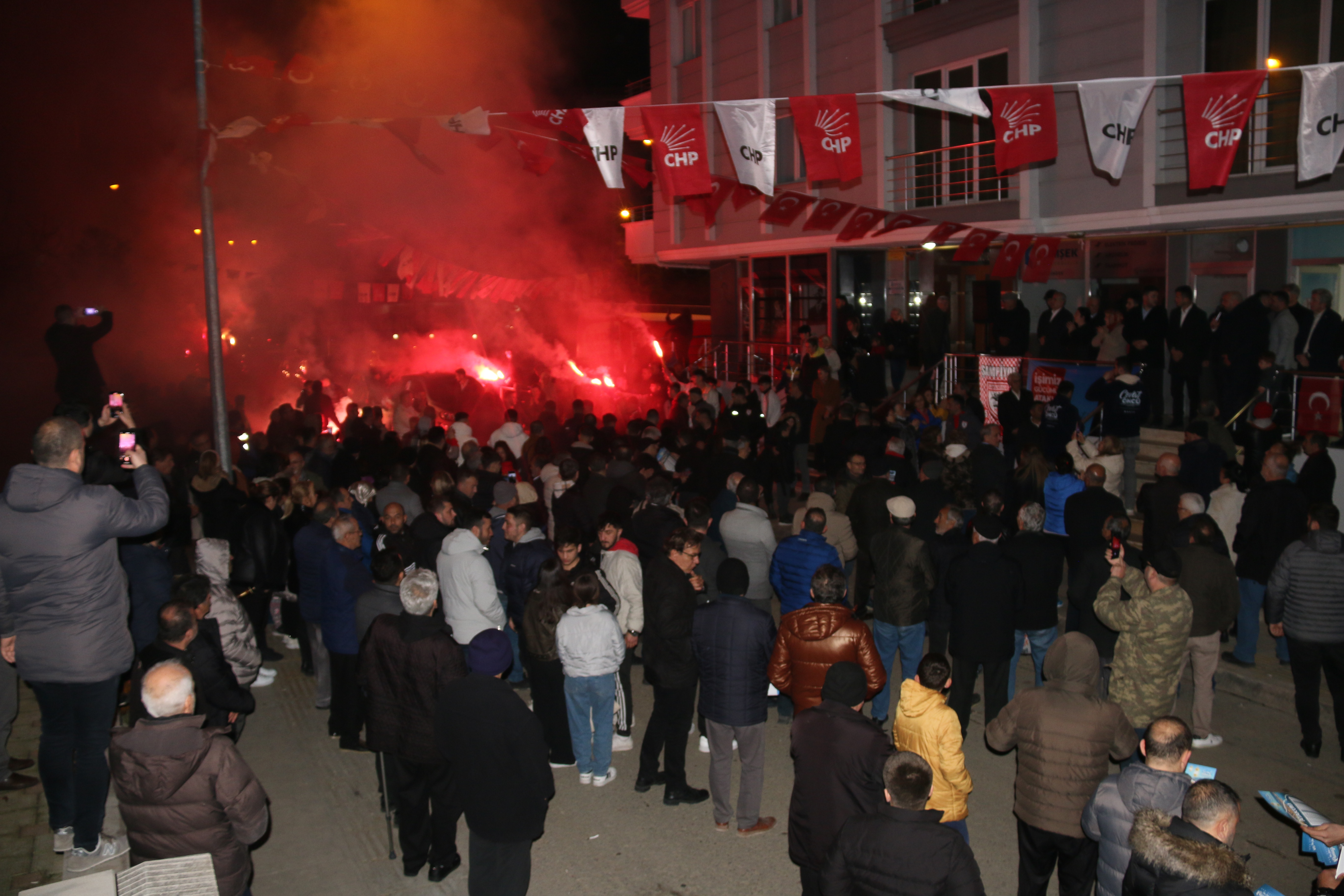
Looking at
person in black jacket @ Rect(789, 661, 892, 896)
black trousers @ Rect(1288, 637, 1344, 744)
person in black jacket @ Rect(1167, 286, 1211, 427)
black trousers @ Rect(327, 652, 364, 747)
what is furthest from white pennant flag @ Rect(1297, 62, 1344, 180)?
black trousers @ Rect(327, 652, 364, 747)

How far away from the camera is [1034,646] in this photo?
21.9 ft

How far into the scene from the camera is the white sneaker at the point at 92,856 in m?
4.86

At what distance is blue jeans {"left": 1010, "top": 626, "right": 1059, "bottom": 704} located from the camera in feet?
21.5

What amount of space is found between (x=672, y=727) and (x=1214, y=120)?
7350 millimetres

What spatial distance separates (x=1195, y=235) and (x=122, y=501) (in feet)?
46.7

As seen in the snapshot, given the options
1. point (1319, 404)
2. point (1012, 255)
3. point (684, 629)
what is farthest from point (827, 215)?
point (684, 629)

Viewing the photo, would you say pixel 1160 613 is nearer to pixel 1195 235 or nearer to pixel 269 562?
pixel 269 562

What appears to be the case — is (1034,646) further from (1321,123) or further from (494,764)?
(1321,123)

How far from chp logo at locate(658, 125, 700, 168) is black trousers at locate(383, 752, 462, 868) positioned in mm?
7131

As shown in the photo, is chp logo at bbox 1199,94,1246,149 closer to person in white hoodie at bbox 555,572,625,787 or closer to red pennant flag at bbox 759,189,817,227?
red pennant flag at bbox 759,189,817,227

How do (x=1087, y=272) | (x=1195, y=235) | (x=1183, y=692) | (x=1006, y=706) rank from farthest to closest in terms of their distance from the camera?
(x=1087, y=272), (x=1195, y=235), (x=1183, y=692), (x=1006, y=706)

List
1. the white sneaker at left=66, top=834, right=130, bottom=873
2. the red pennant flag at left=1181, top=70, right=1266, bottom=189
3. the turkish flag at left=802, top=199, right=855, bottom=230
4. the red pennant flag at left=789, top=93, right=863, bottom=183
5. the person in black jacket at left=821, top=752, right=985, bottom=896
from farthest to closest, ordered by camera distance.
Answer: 1. the turkish flag at left=802, top=199, right=855, bottom=230
2. the red pennant flag at left=789, top=93, right=863, bottom=183
3. the red pennant flag at left=1181, top=70, right=1266, bottom=189
4. the white sneaker at left=66, top=834, right=130, bottom=873
5. the person in black jacket at left=821, top=752, right=985, bottom=896

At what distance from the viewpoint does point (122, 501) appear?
4.59m

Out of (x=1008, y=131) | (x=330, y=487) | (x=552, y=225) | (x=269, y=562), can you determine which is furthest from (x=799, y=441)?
(x=552, y=225)
